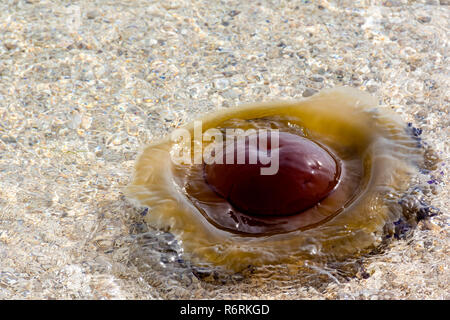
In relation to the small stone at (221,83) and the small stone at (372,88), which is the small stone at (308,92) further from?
the small stone at (221,83)

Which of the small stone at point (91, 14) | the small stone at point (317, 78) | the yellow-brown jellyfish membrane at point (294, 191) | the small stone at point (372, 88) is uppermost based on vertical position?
the small stone at point (372, 88)

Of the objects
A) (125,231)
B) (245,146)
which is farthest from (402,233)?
(125,231)

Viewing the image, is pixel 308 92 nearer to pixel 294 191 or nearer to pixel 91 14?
pixel 294 191

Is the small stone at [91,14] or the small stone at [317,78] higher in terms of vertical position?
the small stone at [317,78]

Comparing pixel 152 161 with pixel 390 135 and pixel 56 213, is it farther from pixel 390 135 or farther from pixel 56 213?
pixel 390 135

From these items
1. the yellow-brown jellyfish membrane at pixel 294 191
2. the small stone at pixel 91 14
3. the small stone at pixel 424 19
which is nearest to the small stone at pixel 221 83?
the yellow-brown jellyfish membrane at pixel 294 191

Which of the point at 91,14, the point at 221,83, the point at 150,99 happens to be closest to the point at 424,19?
the point at 221,83

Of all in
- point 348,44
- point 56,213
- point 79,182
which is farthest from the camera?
point 348,44
